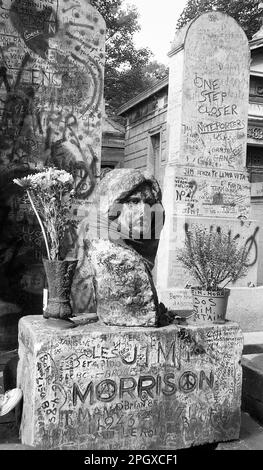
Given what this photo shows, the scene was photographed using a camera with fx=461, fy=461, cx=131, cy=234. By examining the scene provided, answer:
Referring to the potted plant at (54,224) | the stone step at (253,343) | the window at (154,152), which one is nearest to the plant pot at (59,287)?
the potted plant at (54,224)

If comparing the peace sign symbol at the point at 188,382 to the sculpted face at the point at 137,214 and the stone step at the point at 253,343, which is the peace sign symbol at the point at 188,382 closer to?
the sculpted face at the point at 137,214

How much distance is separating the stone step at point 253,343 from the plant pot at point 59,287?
8.84ft

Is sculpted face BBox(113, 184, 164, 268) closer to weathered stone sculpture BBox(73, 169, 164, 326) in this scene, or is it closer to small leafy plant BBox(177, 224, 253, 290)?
weathered stone sculpture BBox(73, 169, 164, 326)

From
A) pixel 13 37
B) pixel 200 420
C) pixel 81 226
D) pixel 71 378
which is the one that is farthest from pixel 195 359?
pixel 13 37

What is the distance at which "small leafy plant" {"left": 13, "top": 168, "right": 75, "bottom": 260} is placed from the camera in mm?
3066

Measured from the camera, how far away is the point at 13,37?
5.39 m

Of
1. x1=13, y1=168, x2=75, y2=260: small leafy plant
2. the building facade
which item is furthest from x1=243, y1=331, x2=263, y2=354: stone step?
the building facade

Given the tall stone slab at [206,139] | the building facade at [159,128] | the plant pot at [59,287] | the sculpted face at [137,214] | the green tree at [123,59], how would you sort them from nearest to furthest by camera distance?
the plant pot at [59,287], the sculpted face at [137,214], the tall stone slab at [206,139], the building facade at [159,128], the green tree at [123,59]

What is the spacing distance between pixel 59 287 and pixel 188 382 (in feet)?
3.52

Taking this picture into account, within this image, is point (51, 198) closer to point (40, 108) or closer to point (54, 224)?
point (54, 224)

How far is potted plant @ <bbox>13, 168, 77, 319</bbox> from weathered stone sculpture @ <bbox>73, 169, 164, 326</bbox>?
0.22 meters

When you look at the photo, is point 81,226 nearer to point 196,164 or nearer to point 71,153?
point 71,153

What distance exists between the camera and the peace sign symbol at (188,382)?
121 inches
